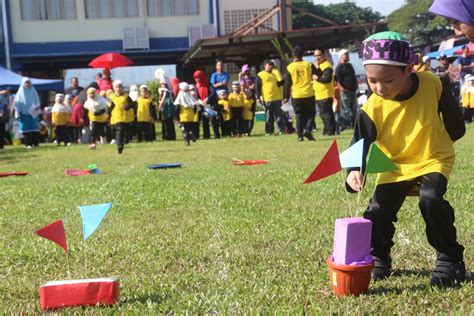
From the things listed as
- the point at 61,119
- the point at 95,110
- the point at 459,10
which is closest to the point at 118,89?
the point at 95,110

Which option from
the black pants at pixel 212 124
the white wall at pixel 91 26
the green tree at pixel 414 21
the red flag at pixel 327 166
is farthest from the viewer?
the green tree at pixel 414 21

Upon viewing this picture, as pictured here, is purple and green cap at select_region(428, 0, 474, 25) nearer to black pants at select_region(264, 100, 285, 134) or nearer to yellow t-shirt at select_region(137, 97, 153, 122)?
black pants at select_region(264, 100, 285, 134)

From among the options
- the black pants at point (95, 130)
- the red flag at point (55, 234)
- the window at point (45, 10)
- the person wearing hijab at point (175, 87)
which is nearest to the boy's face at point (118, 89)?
the black pants at point (95, 130)

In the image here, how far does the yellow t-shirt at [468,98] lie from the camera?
16156 mm

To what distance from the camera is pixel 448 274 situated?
3172mm

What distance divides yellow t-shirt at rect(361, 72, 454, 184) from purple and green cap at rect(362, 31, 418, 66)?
23cm

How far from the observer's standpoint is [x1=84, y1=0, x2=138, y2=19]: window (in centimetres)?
3412

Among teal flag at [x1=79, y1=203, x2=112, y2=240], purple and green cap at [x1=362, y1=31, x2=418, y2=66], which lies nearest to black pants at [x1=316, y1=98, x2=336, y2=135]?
purple and green cap at [x1=362, y1=31, x2=418, y2=66]

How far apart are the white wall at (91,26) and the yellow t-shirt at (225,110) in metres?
16.3

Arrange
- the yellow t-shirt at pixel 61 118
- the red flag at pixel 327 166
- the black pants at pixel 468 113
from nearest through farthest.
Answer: the red flag at pixel 327 166 → the black pants at pixel 468 113 → the yellow t-shirt at pixel 61 118

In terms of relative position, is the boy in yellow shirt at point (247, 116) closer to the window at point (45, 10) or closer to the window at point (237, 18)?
the window at point (237, 18)

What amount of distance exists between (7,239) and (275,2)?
30.5m

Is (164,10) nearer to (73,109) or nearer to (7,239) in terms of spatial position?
(73,109)

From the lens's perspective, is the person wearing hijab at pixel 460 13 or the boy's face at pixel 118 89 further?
the boy's face at pixel 118 89
